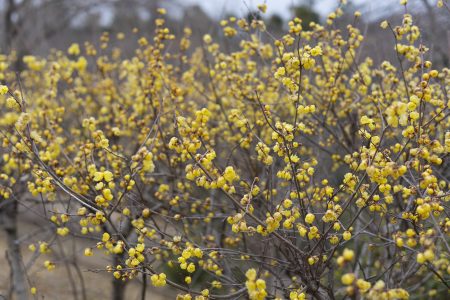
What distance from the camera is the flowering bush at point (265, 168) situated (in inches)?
99.2

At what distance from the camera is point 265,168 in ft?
13.0

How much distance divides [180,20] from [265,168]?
5.64 metres

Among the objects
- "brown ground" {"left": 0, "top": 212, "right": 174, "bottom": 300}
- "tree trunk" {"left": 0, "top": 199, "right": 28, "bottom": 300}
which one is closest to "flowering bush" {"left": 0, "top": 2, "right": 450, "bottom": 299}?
"tree trunk" {"left": 0, "top": 199, "right": 28, "bottom": 300}

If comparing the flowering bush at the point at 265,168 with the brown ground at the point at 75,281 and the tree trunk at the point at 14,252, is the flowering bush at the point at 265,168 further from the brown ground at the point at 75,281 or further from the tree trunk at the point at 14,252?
the brown ground at the point at 75,281

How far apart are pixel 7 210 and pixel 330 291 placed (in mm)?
3884

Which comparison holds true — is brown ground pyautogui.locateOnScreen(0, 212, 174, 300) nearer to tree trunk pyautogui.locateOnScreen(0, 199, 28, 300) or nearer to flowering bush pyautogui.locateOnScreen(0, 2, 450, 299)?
tree trunk pyautogui.locateOnScreen(0, 199, 28, 300)

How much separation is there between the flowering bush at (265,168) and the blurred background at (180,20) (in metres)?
0.53

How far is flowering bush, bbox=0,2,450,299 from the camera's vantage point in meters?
2.52

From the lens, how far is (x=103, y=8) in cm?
1158

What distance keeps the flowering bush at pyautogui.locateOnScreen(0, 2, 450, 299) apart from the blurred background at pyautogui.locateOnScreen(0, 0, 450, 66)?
53cm

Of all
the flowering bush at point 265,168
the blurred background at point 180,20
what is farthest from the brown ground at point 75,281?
the blurred background at point 180,20

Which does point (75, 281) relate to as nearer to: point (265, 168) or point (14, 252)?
point (14, 252)

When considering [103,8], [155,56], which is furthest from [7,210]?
[103,8]

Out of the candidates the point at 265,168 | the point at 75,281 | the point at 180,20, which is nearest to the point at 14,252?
the point at 265,168
